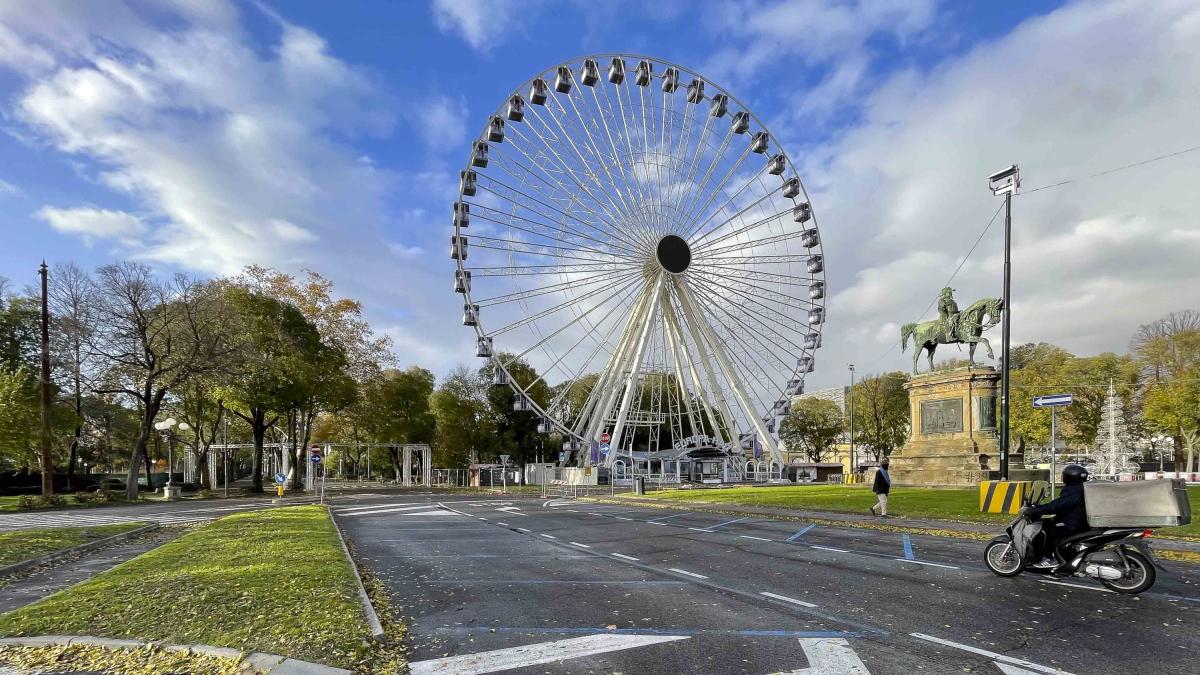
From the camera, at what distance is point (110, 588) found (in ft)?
29.0

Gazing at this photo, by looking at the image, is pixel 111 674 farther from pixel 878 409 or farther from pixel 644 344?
pixel 878 409

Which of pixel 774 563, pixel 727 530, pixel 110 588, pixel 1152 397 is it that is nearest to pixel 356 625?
pixel 110 588

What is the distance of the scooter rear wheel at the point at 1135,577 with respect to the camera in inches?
333

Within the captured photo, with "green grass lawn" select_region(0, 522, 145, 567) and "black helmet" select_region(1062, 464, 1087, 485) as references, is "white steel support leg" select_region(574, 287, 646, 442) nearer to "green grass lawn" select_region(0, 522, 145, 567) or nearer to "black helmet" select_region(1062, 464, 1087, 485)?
"green grass lawn" select_region(0, 522, 145, 567)

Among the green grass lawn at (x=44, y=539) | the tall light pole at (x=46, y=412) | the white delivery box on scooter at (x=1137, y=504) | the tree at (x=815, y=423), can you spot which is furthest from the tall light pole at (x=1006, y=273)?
the tree at (x=815, y=423)

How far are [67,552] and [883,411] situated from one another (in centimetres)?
7686

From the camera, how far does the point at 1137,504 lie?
864cm

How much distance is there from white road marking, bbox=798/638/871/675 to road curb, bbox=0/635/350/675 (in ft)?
12.0

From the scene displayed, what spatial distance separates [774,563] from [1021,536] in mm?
3572

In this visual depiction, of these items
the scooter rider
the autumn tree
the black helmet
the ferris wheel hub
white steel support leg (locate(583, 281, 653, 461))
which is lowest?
the autumn tree

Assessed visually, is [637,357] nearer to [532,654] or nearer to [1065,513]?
[1065,513]

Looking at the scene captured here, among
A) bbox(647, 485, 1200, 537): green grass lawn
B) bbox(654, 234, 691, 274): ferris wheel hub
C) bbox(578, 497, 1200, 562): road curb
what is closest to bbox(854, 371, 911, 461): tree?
bbox(654, 234, 691, 274): ferris wheel hub

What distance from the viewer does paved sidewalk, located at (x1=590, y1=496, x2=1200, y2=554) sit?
1347 centimetres

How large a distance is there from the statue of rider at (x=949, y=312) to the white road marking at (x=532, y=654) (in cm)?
3684
